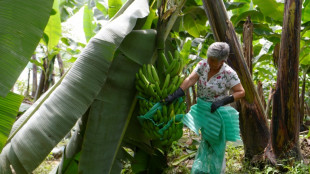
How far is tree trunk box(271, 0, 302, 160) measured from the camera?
9.28 ft

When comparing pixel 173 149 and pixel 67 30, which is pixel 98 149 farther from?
pixel 67 30

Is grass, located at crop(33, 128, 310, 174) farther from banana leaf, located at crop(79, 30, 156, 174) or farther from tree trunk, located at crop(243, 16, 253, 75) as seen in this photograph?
tree trunk, located at crop(243, 16, 253, 75)

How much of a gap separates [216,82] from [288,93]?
33.2 inches

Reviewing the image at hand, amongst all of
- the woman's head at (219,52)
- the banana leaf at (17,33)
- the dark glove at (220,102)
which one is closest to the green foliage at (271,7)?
the woman's head at (219,52)

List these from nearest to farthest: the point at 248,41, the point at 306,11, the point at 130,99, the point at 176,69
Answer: the point at 130,99 → the point at 176,69 → the point at 248,41 → the point at 306,11

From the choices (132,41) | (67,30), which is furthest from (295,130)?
(67,30)

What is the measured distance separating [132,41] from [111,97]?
443 mm

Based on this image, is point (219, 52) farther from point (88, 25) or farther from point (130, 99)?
point (88, 25)

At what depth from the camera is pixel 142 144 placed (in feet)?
8.56

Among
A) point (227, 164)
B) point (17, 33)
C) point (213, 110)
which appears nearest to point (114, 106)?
point (213, 110)

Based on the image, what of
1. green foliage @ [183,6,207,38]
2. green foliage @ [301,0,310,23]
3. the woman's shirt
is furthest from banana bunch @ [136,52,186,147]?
green foliage @ [301,0,310,23]

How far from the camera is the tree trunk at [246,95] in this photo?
9.39ft

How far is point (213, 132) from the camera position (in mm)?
2531

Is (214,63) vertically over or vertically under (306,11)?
under
